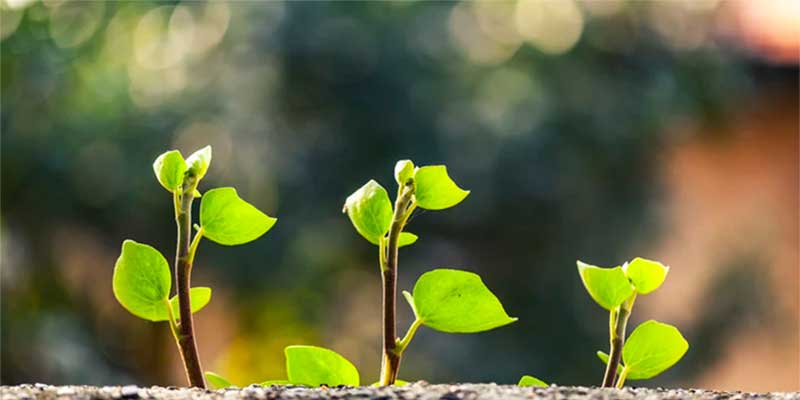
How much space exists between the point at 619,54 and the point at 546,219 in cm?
58

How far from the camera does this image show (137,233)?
2916 mm

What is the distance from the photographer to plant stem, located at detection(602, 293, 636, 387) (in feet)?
1.06

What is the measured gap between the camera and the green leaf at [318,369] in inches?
12.9

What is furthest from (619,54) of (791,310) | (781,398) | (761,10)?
(781,398)

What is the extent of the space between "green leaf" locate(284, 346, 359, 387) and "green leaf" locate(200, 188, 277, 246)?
0.04 m

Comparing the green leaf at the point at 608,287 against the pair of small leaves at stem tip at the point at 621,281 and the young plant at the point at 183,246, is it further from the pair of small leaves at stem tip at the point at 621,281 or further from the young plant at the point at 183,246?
the young plant at the point at 183,246

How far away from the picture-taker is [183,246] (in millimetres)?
305

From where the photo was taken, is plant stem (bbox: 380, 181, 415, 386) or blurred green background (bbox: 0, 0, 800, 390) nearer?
plant stem (bbox: 380, 181, 415, 386)

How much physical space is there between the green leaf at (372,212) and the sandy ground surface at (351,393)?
0.05 m

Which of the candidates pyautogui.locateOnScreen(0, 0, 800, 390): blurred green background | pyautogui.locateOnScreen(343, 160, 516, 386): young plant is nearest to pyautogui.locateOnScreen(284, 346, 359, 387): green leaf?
pyautogui.locateOnScreen(343, 160, 516, 386): young plant

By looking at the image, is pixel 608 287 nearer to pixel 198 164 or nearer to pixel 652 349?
pixel 652 349

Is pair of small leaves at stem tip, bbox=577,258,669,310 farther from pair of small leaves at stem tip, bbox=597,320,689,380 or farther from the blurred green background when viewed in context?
the blurred green background

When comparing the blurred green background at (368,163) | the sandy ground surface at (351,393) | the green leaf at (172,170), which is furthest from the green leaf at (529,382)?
the blurred green background at (368,163)

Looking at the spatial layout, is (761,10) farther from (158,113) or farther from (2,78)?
(2,78)
